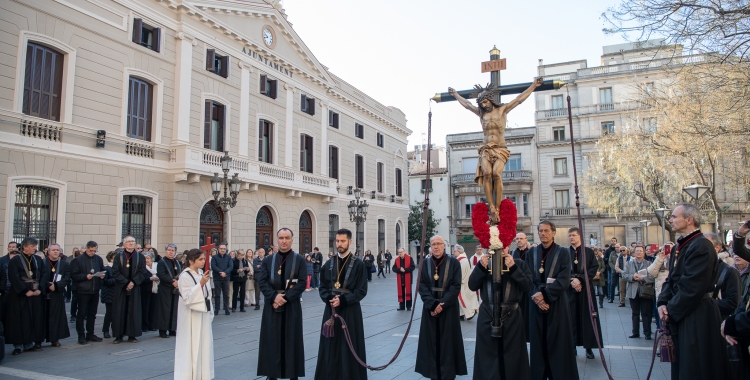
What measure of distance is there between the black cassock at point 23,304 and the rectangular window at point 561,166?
4111 centimetres

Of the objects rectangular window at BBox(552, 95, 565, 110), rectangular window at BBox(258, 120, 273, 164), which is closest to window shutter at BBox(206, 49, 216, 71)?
rectangular window at BBox(258, 120, 273, 164)

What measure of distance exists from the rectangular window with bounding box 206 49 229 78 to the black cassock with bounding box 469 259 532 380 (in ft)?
61.2

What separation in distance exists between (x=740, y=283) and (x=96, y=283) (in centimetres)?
1104

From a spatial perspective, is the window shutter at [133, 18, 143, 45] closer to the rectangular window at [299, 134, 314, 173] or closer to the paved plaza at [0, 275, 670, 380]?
the rectangular window at [299, 134, 314, 173]

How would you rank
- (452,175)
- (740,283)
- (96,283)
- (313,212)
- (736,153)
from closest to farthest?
(740,283)
(96,283)
(736,153)
(313,212)
(452,175)

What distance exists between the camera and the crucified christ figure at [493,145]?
5512 millimetres

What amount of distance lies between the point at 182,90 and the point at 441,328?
659 inches

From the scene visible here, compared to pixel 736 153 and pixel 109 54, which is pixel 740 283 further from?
pixel 109 54

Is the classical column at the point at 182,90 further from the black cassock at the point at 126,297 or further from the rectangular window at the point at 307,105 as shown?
the black cassock at the point at 126,297

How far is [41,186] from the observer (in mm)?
15352

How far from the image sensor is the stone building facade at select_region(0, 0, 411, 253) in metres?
15.2

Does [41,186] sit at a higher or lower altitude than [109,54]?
lower

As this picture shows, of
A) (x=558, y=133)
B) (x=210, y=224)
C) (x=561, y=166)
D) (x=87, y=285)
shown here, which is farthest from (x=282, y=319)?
(x=558, y=133)

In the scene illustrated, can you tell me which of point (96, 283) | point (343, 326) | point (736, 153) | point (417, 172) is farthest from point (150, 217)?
point (417, 172)
